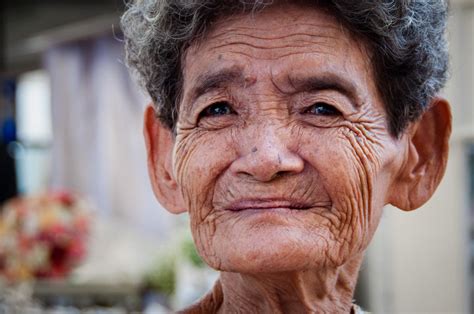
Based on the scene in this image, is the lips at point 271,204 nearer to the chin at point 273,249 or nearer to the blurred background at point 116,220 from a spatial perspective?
the chin at point 273,249

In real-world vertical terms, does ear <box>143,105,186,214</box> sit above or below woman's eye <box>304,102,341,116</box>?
below

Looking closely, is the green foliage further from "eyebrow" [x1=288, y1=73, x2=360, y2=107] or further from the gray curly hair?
"eyebrow" [x1=288, y1=73, x2=360, y2=107]

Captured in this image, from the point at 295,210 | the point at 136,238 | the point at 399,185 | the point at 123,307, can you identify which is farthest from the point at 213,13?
the point at 136,238

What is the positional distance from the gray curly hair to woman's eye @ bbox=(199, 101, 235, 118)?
0.43 ft

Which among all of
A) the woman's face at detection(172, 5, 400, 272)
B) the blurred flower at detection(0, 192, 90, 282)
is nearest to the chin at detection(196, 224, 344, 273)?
the woman's face at detection(172, 5, 400, 272)

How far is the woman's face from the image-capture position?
178 cm

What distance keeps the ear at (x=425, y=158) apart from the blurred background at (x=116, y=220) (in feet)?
8.50

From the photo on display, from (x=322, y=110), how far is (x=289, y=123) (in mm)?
87

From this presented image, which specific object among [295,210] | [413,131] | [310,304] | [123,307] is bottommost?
[123,307]

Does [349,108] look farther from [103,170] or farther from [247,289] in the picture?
[103,170]

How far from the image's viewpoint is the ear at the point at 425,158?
2076 millimetres

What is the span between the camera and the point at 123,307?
571 centimetres

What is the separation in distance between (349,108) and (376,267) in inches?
201

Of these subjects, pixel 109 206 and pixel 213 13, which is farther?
pixel 109 206
